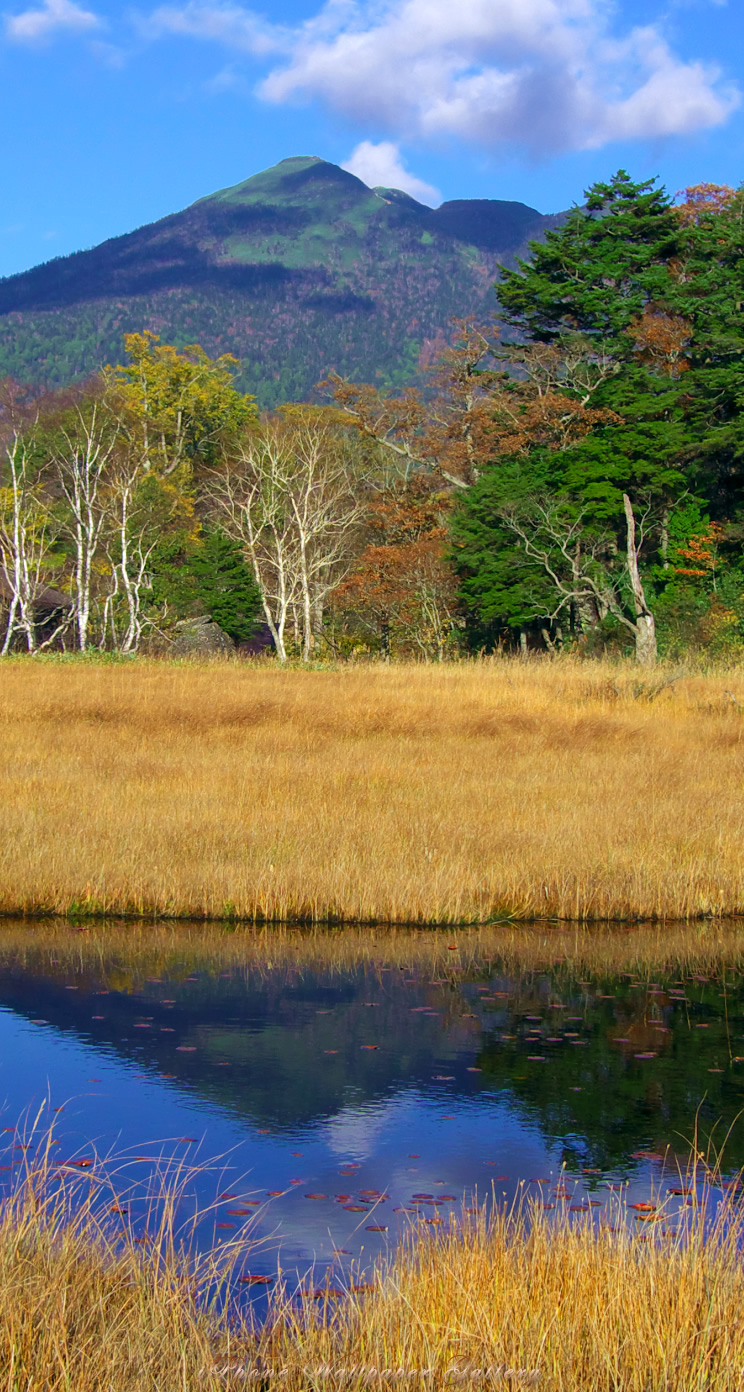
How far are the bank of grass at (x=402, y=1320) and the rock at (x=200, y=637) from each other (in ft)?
141

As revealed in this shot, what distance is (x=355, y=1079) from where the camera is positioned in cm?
631

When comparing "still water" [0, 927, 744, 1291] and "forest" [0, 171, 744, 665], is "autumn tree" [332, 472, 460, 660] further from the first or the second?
"still water" [0, 927, 744, 1291]

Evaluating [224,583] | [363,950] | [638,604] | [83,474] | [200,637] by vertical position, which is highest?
[83,474]

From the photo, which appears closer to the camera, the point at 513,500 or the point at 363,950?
the point at 363,950

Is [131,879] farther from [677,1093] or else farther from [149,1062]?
[677,1093]

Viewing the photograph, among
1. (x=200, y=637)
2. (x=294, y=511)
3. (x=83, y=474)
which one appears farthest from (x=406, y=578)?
(x=83, y=474)

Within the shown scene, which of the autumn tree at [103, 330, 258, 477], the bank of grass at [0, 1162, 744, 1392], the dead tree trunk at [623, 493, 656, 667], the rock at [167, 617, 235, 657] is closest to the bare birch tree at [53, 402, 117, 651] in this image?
the rock at [167, 617, 235, 657]

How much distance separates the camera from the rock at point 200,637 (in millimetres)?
47125

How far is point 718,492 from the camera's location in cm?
3775

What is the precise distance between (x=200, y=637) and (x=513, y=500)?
15.6 m

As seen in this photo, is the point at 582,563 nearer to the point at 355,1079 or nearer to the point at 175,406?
the point at 175,406

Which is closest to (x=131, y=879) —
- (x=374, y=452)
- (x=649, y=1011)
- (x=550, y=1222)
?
(x=649, y=1011)

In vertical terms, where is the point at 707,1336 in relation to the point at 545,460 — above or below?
below

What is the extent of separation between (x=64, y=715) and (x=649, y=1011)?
1357cm
